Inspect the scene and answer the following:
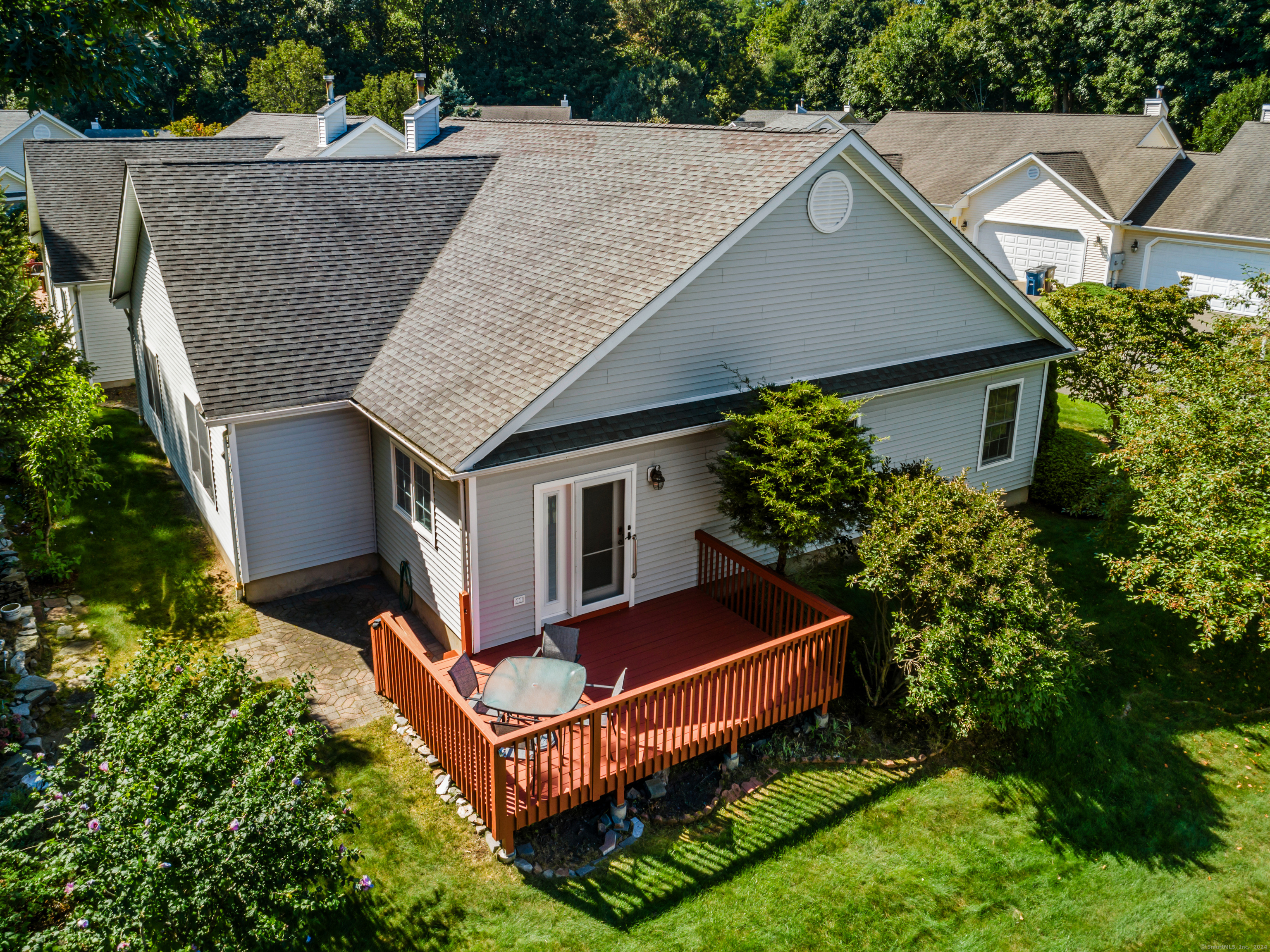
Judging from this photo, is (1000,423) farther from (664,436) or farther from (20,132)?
(20,132)

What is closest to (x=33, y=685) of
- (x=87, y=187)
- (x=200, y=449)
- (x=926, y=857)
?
(x=200, y=449)

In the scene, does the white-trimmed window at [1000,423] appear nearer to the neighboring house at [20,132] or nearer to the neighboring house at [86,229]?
the neighboring house at [86,229]

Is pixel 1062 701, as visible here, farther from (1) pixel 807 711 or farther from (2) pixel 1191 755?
(1) pixel 807 711

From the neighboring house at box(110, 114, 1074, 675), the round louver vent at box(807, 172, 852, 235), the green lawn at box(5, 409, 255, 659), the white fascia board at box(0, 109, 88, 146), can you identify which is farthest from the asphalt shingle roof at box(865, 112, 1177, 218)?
the white fascia board at box(0, 109, 88, 146)

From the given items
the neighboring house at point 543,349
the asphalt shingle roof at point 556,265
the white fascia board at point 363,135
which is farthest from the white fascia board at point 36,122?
the asphalt shingle roof at point 556,265

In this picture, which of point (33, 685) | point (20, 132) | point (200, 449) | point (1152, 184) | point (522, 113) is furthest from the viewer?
point (20, 132)

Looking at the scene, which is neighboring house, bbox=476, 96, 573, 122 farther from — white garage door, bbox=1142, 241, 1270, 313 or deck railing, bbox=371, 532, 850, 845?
deck railing, bbox=371, 532, 850, 845
